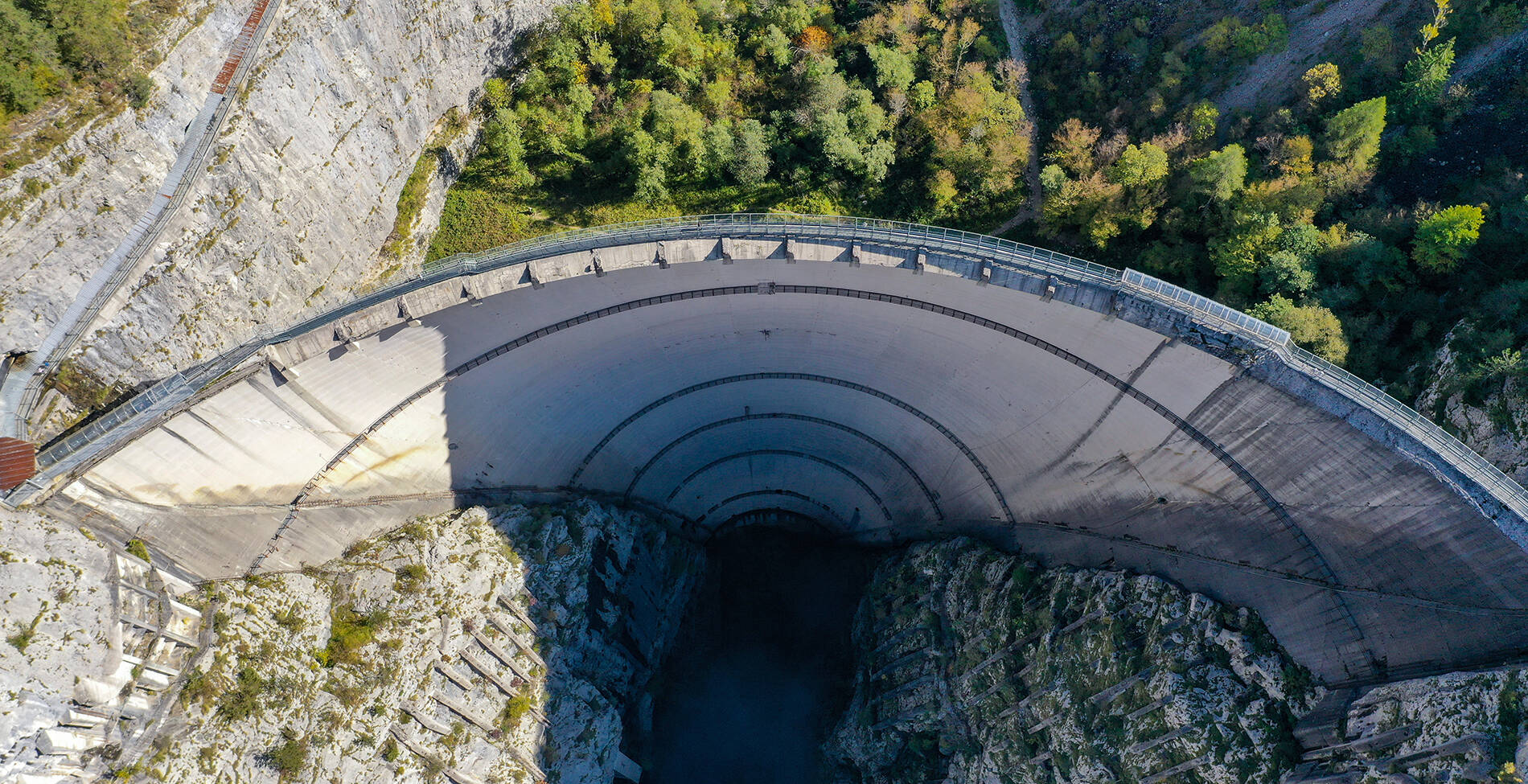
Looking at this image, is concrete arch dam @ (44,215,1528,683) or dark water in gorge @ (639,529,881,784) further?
dark water in gorge @ (639,529,881,784)

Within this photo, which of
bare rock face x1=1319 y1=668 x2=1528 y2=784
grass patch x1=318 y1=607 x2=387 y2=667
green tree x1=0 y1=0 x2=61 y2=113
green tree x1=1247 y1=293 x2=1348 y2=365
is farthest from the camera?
green tree x1=1247 y1=293 x2=1348 y2=365

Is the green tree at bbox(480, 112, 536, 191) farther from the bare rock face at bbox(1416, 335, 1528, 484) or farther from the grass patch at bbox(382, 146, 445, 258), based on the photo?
the bare rock face at bbox(1416, 335, 1528, 484)

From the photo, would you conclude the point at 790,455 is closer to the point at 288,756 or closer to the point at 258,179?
the point at 288,756

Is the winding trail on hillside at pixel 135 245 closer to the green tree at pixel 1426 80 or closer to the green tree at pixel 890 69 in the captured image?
the green tree at pixel 890 69

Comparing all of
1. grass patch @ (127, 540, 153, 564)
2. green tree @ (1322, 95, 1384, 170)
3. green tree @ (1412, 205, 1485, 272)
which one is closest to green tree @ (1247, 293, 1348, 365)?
green tree @ (1412, 205, 1485, 272)

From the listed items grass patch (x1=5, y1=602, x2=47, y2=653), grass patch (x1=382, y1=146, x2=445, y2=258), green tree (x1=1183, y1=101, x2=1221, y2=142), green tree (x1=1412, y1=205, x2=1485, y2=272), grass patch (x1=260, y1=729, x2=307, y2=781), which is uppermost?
green tree (x1=1183, y1=101, x2=1221, y2=142)

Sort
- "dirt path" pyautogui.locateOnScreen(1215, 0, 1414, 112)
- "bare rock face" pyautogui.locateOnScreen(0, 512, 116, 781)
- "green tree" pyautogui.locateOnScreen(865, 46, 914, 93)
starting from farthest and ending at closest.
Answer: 1. "green tree" pyautogui.locateOnScreen(865, 46, 914, 93)
2. "dirt path" pyautogui.locateOnScreen(1215, 0, 1414, 112)
3. "bare rock face" pyautogui.locateOnScreen(0, 512, 116, 781)

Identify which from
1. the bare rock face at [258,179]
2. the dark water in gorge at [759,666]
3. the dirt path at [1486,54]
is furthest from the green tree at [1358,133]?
the bare rock face at [258,179]
